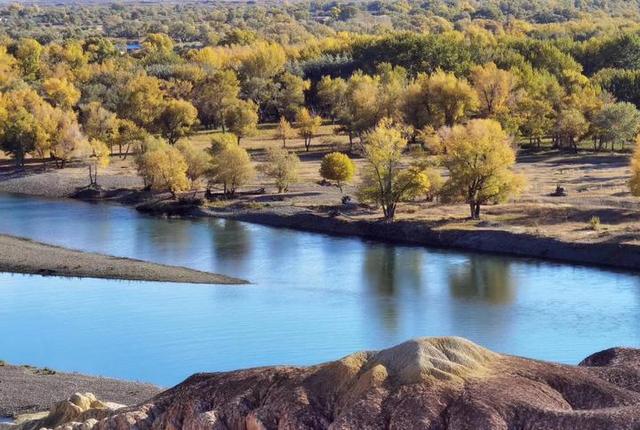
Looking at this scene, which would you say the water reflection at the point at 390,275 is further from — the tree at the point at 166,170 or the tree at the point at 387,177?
the tree at the point at 166,170

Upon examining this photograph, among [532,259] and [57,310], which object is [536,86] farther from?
[57,310]

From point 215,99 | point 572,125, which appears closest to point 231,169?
point 572,125

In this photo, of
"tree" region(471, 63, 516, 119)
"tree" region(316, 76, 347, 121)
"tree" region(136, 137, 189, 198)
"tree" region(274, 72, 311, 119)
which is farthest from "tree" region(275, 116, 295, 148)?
"tree" region(136, 137, 189, 198)

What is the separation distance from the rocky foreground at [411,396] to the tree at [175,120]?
64.7m

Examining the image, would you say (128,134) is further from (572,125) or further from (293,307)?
(293,307)

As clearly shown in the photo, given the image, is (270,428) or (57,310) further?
(57,310)

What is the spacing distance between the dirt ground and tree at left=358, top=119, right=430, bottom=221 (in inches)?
38.6

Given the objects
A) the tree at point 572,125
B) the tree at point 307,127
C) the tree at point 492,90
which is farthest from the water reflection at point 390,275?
the tree at point 492,90

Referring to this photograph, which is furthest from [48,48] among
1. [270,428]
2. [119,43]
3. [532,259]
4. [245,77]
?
[270,428]

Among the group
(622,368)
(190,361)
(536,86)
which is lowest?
(190,361)

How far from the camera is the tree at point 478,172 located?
61.4m

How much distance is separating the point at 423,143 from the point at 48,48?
56.6 meters

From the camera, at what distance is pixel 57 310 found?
45594mm

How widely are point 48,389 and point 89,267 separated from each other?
20121mm
